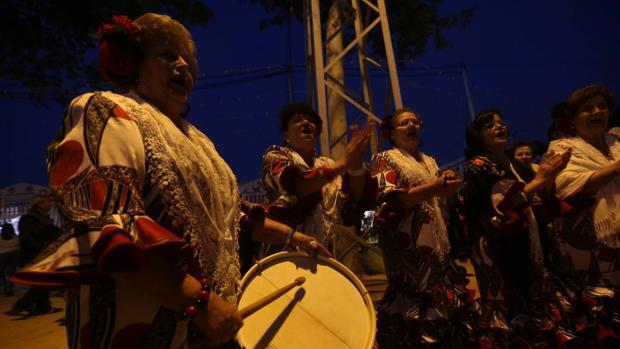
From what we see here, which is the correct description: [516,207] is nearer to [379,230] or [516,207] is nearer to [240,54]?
[379,230]

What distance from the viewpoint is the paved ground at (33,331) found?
13.1ft

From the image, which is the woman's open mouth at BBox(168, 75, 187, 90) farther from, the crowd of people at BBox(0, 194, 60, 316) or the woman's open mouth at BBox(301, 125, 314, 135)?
the crowd of people at BBox(0, 194, 60, 316)

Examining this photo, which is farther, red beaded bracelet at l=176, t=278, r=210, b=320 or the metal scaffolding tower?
the metal scaffolding tower

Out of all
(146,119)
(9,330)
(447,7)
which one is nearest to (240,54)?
(447,7)

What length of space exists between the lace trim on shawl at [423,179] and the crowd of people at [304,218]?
1 centimetres

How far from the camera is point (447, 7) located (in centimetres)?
5400

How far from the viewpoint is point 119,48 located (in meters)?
1.31

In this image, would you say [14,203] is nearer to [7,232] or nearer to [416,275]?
[7,232]

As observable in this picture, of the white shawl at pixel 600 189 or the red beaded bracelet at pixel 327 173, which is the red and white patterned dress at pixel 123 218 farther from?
the white shawl at pixel 600 189

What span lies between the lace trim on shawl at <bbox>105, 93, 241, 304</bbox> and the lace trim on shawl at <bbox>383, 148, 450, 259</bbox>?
5.56 feet

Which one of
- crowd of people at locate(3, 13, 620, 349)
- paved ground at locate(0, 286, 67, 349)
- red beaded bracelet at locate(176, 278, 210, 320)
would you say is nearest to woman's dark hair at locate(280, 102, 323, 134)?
crowd of people at locate(3, 13, 620, 349)

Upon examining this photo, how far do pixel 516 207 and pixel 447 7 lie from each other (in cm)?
5832

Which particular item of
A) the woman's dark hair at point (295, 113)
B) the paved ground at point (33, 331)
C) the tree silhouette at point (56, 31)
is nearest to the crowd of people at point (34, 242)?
the paved ground at point (33, 331)

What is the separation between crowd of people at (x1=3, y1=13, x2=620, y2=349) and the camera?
3.40ft
